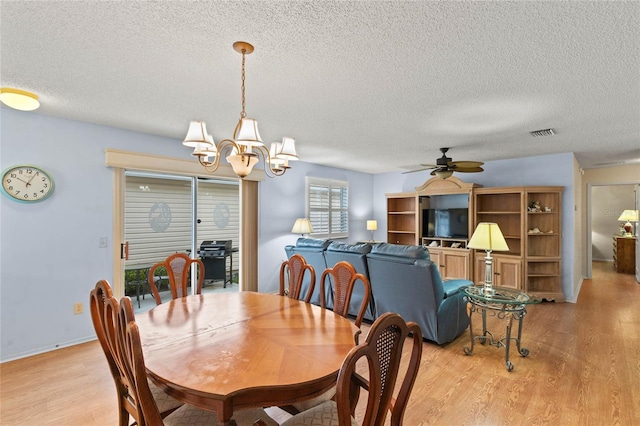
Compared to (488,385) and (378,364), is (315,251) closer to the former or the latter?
(488,385)

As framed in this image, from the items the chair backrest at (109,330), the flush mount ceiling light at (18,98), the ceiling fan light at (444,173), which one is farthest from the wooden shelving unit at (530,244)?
the flush mount ceiling light at (18,98)

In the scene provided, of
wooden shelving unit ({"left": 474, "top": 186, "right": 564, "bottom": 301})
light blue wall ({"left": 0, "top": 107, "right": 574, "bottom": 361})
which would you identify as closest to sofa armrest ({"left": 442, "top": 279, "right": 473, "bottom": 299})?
wooden shelving unit ({"left": 474, "top": 186, "right": 564, "bottom": 301})

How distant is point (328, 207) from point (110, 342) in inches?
199

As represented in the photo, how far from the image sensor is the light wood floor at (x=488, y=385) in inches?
85.1

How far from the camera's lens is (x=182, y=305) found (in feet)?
7.70

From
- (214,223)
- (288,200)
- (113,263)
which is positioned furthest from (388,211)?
(113,263)

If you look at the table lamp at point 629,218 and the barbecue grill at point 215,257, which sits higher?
the table lamp at point 629,218

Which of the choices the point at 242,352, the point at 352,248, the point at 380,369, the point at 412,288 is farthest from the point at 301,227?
the point at 380,369

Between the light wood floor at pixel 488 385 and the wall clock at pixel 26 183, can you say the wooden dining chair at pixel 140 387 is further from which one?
the wall clock at pixel 26 183

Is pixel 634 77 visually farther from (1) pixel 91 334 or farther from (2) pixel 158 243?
(1) pixel 91 334

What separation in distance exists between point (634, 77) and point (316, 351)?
115 inches

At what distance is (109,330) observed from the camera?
1.51m

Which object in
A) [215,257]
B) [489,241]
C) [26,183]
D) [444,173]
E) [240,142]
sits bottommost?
[215,257]

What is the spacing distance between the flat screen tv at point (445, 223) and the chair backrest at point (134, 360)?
18.0ft
